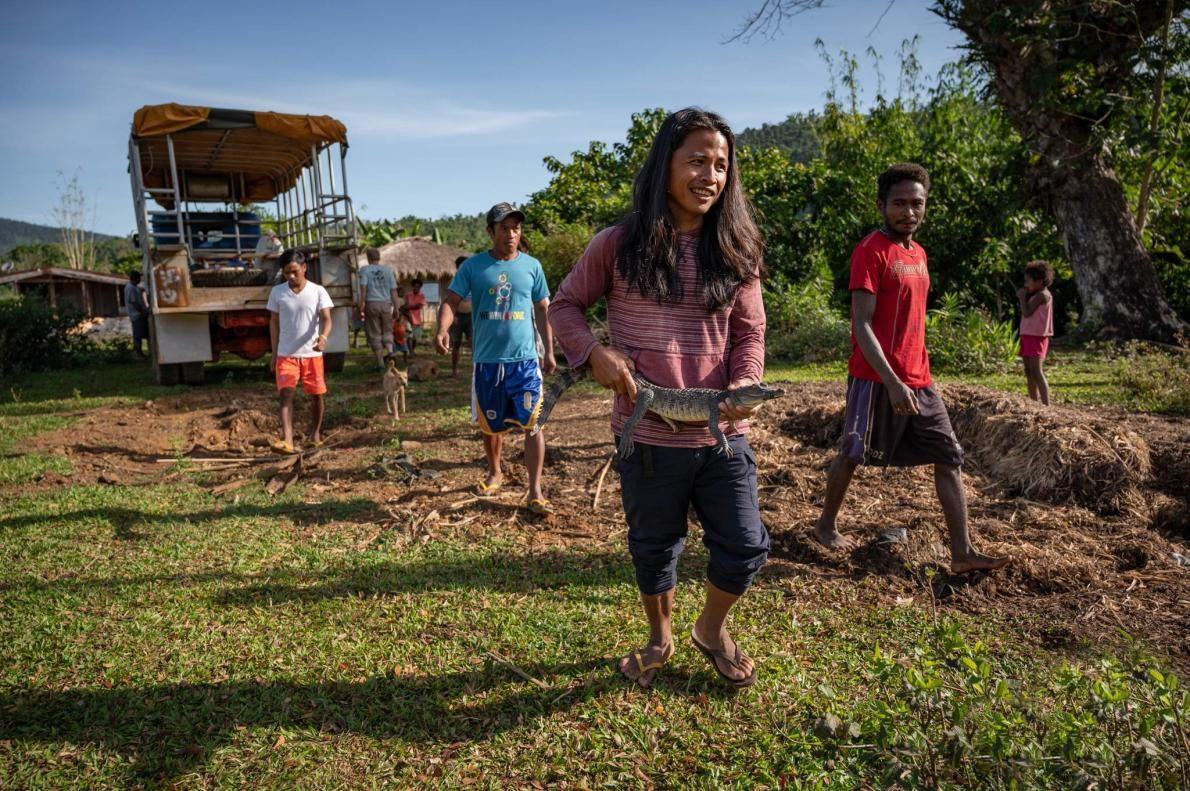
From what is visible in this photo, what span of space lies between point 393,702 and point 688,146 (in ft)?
7.63

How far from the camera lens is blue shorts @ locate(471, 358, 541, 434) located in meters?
5.20

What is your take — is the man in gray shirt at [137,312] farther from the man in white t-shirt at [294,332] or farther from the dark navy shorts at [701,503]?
the dark navy shorts at [701,503]

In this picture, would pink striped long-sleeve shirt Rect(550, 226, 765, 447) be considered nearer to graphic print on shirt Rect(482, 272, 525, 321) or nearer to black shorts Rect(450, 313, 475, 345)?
graphic print on shirt Rect(482, 272, 525, 321)

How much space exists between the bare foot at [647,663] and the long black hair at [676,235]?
1370 millimetres

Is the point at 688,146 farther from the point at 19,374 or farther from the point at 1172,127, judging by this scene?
the point at 19,374

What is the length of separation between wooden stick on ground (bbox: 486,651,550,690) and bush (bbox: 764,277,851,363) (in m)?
10.0

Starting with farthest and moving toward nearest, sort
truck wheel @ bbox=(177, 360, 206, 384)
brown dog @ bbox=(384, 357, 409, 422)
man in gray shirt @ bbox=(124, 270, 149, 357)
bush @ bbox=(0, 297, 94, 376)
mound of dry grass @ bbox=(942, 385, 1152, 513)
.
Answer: man in gray shirt @ bbox=(124, 270, 149, 357) → bush @ bbox=(0, 297, 94, 376) → truck wheel @ bbox=(177, 360, 206, 384) → brown dog @ bbox=(384, 357, 409, 422) → mound of dry grass @ bbox=(942, 385, 1152, 513)

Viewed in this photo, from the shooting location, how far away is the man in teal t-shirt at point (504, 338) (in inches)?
203

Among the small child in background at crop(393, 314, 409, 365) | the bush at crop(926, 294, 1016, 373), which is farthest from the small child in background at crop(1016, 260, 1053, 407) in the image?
the small child in background at crop(393, 314, 409, 365)

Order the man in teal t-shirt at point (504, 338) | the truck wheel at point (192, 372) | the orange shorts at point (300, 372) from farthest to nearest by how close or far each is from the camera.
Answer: the truck wheel at point (192, 372) < the orange shorts at point (300, 372) < the man in teal t-shirt at point (504, 338)

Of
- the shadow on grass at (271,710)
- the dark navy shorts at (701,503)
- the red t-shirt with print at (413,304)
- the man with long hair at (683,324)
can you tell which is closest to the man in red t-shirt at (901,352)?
the man with long hair at (683,324)

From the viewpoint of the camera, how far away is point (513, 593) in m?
3.91

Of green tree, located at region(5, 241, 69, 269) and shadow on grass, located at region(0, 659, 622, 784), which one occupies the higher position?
green tree, located at region(5, 241, 69, 269)

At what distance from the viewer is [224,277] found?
440 inches
